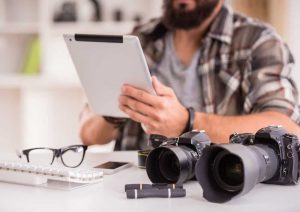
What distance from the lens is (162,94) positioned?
139 cm

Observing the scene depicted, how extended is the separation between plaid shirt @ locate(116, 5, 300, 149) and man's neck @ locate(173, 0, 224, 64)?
1.3 inches

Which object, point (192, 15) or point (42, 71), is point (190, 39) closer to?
point (192, 15)

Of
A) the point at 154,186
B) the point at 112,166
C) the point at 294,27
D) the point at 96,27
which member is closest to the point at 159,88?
the point at 112,166

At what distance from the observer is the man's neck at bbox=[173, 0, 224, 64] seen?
201 centimetres

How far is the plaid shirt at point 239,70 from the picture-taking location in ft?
5.72

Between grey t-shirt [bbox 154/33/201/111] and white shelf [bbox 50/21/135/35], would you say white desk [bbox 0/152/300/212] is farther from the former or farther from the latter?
white shelf [bbox 50/21/135/35]

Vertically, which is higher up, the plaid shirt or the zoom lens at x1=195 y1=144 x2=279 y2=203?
the plaid shirt

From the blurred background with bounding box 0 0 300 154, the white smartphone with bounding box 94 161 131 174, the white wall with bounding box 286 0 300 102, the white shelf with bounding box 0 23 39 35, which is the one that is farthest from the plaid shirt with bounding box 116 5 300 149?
the white shelf with bounding box 0 23 39 35

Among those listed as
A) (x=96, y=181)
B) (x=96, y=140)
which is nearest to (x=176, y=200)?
(x=96, y=181)

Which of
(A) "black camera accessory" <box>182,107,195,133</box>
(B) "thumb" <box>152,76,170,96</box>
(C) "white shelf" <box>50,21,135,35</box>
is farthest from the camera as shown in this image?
(C) "white shelf" <box>50,21,135,35</box>

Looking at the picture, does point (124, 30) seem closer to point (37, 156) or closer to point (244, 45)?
point (244, 45)

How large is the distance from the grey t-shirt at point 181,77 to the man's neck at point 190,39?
28mm

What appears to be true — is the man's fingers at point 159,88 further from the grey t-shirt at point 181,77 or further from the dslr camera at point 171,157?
the grey t-shirt at point 181,77

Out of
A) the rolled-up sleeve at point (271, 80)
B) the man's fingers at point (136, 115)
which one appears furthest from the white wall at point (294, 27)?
the man's fingers at point (136, 115)
